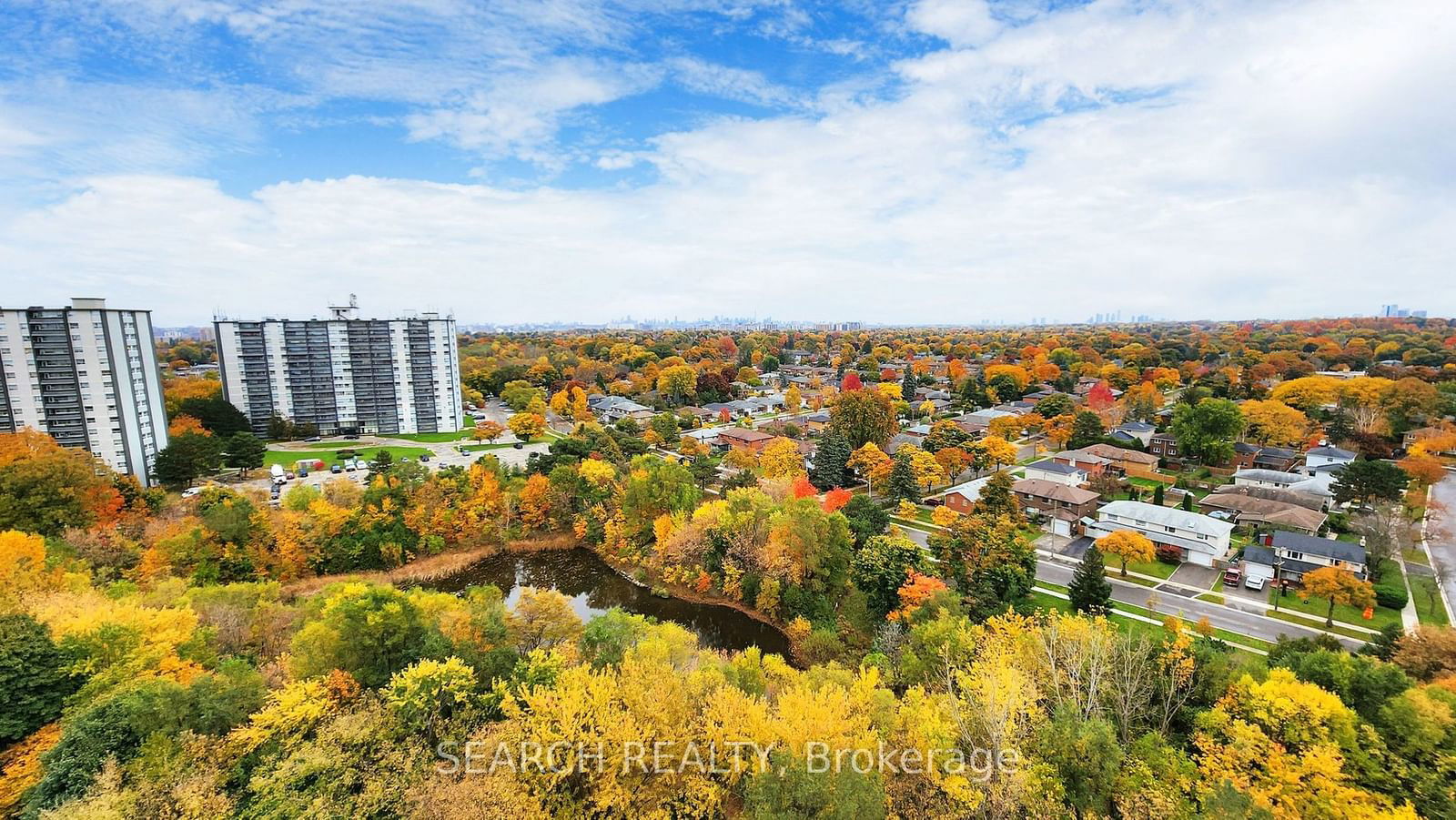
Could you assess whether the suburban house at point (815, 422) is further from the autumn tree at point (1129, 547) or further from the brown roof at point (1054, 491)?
the autumn tree at point (1129, 547)

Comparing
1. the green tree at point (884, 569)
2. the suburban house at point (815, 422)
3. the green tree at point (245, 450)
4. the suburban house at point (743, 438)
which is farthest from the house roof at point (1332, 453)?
the green tree at point (245, 450)

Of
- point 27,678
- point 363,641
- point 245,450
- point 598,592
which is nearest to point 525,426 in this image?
point 245,450

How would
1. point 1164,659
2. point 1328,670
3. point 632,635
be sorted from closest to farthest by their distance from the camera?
1. point 1328,670
2. point 1164,659
3. point 632,635

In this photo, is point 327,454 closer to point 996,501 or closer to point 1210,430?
point 996,501

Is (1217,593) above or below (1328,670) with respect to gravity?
below

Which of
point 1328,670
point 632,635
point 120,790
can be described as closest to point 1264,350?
point 1328,670

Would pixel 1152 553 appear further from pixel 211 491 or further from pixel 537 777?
pixel 211 491

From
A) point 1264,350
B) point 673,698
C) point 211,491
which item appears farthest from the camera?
point 1264,350
